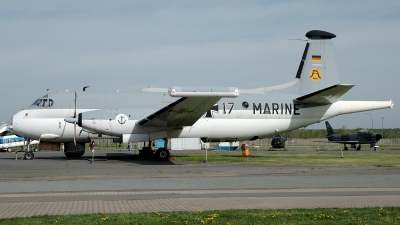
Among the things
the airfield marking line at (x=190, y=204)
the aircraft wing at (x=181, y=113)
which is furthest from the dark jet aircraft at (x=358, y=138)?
the airfield marking line at (x=190, y=204)

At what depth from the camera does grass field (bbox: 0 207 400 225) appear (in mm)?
8203

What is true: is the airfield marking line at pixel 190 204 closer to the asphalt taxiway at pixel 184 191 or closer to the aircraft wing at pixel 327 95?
the asphalt taxiway at pixel 184 191

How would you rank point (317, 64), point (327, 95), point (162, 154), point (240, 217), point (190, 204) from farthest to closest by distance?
point (317, 64)
point (327, 95)
point (162, 154)
point (190, 204)
point (240, 217)

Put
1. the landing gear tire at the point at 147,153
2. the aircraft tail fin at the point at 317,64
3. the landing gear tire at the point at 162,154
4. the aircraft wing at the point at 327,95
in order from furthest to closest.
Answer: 1. the aircraft tail fin at the point at 317,64
2. the landing gear tire at the point at 147,153
3. the landing gear tire at the point at 162,154
4. the aircraft wing at the point at 327,95

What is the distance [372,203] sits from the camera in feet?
34.6

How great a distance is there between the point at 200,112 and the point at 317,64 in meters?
11.3

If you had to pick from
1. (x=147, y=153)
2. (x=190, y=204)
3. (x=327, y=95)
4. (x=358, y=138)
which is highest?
(x=327, y=95)

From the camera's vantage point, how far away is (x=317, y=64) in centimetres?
3142

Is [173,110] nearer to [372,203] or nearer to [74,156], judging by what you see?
[74,156]

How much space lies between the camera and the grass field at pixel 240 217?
8203 mm

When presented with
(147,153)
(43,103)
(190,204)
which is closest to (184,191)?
(190,204)

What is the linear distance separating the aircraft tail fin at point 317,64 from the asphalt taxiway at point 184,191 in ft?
47.5

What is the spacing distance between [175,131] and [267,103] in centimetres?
679

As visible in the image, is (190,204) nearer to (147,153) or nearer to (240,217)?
(240,217)
